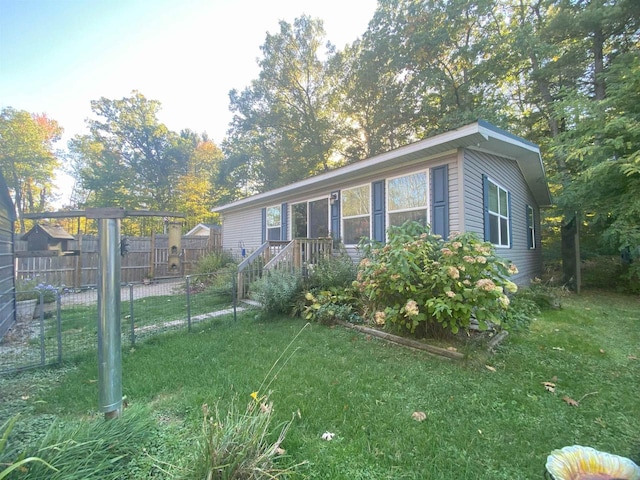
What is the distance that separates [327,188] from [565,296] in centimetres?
667

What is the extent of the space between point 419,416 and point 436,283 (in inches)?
65.7

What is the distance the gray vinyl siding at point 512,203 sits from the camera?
5445 mm

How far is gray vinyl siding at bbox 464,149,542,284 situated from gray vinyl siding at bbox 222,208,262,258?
7.56 metres

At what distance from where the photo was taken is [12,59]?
3.37 m

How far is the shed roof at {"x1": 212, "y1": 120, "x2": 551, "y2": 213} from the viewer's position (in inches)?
190

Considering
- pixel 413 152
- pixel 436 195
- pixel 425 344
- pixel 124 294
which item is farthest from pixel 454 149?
pixel 124 294

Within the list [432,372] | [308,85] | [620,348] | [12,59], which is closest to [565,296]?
[620,348]

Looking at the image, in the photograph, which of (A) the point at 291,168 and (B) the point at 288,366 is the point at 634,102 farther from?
(A) the point at 291,168

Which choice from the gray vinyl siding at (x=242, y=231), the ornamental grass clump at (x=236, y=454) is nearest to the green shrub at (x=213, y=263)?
the gray vinyl siding at (x=242, y=231)

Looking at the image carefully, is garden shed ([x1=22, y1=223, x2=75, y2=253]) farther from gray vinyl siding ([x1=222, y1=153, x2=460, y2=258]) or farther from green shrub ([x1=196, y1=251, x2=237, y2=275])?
green shrub ([x1=196, y1=251, x2=237, y2=275])

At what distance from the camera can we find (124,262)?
1097cm

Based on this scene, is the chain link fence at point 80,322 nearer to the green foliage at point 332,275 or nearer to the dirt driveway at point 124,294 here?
the dirt driveway at point 124,294

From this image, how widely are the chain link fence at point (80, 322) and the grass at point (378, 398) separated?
0.39 metres

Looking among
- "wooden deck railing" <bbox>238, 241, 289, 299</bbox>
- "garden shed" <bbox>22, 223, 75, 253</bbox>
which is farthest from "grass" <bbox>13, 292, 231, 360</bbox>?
"garden shed" <bbox>22, 223, 75, 253</bbox>
